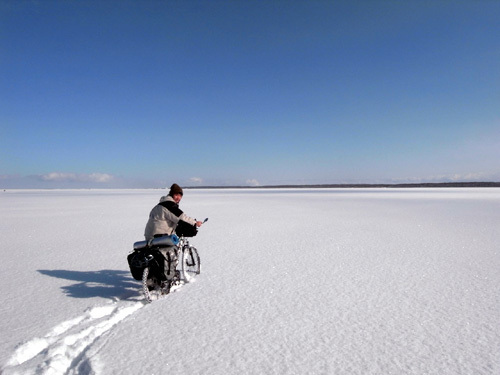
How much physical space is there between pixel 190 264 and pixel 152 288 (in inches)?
48.3

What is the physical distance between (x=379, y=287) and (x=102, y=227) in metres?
10.4

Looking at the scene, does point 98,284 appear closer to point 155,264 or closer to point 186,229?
point 155,264

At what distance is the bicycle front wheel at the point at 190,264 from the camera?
5.38 meters

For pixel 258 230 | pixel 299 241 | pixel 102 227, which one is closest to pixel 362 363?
pixel 299 241

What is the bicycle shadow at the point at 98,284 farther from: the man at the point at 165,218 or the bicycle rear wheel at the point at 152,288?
the man at the point at 165,218

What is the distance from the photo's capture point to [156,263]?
4531 mm

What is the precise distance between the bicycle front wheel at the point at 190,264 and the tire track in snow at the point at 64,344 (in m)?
1.21

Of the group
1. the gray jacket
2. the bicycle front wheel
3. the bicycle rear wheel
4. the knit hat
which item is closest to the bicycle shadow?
the bicycle rear wheel

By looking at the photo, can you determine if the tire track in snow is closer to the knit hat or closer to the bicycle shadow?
the bicycle shadow

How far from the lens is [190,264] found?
581 centimetres

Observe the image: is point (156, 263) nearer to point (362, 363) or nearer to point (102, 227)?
point (362, 363)

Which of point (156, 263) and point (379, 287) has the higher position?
point (156, 263)

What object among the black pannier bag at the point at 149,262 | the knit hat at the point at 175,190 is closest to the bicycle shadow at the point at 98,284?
the black pannier bag at the point at 149,262

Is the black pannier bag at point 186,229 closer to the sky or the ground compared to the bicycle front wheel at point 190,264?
closer to the sky
